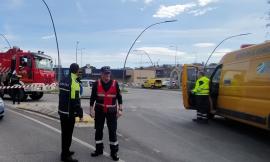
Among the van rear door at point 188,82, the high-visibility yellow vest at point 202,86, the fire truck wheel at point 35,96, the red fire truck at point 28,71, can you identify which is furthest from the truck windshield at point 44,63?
the high-visibility yellow vest at point 202,86

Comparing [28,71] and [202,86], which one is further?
[28,71]

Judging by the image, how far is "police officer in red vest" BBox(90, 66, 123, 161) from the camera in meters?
7.66

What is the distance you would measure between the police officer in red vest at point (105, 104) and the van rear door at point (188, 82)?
6.48 metres

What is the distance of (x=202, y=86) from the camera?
13.1 m

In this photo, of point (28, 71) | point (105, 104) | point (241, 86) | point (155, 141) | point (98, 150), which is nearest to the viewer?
point (105, 104)

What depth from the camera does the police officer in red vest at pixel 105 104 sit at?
7.66 meters

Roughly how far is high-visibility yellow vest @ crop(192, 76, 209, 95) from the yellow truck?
1.12ft

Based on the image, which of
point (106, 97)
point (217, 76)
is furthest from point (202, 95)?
point (106, 97)

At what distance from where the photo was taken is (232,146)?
9.41m

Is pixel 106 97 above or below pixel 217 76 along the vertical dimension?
below

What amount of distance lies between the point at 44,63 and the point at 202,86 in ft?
43.6

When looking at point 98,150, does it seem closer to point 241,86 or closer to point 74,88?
point 74,88

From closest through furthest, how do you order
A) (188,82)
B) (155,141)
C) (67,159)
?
(67,159) < (155,141) < (188,82)

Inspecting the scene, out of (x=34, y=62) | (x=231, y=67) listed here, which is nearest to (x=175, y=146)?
(x=231, y=67)
